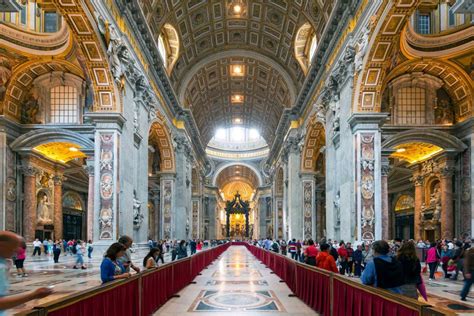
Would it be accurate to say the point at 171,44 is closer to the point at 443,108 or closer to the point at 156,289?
the point at 443,108

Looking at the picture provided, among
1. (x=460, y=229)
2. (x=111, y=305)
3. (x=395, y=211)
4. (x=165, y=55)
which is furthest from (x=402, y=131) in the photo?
(x=111, y=305)

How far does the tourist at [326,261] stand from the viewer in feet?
27.7

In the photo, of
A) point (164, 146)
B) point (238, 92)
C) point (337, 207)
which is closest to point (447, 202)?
point (337, 207)

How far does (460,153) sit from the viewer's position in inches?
791

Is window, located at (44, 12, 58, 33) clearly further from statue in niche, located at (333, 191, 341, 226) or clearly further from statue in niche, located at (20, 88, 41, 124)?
statue in niche, located at (333, 191, 341, 226)

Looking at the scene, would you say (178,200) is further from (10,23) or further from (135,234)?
(10,23)

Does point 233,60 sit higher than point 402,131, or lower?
higher

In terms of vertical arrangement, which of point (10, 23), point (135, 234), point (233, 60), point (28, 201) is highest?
point (233, 60)

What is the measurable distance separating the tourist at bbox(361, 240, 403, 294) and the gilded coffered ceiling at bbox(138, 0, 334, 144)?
17.6 metres

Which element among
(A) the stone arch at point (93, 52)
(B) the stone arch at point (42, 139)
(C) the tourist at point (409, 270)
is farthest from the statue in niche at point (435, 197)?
(C) the tourist at point (409, 270)

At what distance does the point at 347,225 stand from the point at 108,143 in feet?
29.2

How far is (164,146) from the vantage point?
30625 millimetres

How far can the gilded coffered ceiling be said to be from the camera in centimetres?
2480

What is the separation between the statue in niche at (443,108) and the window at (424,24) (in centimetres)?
305
